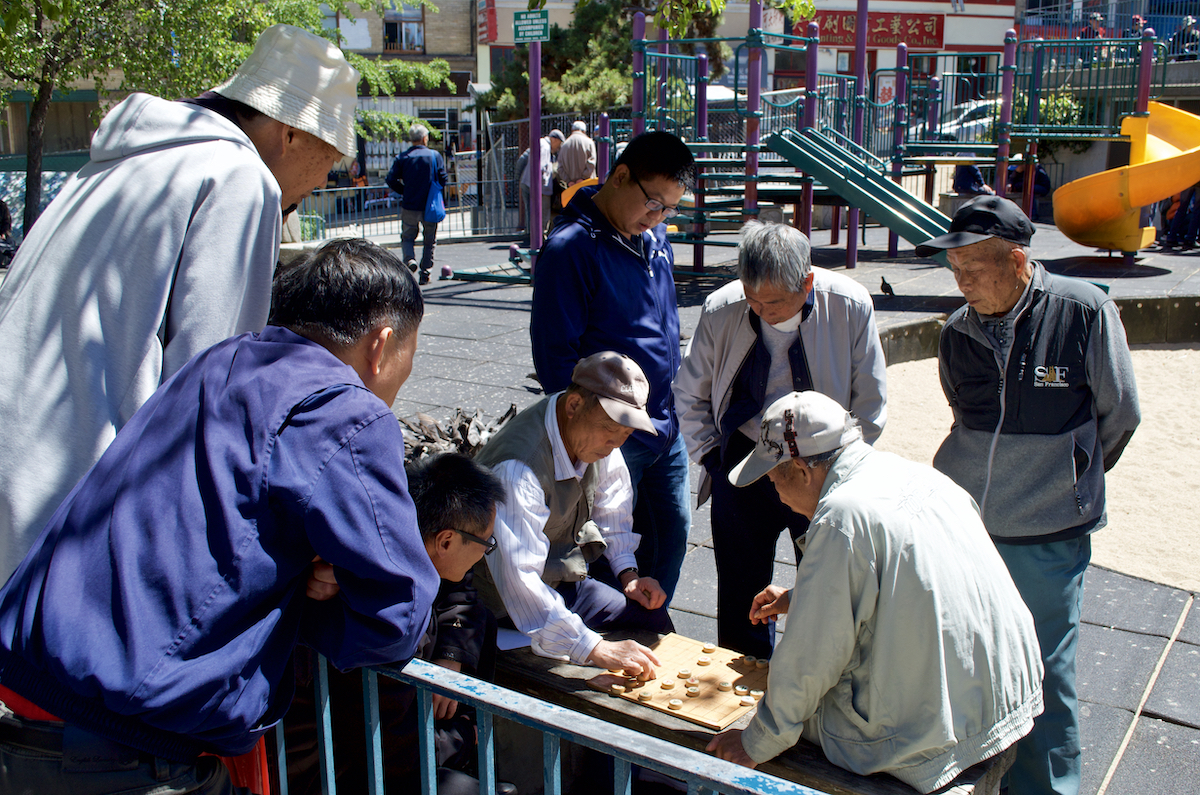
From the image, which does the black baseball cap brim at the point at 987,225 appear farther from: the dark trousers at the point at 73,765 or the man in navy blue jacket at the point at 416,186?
the man in navy blue jacket at the point at 416,186

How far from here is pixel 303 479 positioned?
1402mm

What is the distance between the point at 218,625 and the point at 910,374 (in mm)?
8159

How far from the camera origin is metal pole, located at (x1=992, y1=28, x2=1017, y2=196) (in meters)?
12.5

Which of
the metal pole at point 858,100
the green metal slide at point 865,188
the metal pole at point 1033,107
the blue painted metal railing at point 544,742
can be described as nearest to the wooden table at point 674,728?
the blue painted metal railing at point 544,742

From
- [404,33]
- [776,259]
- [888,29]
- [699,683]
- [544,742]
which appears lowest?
[699,683]

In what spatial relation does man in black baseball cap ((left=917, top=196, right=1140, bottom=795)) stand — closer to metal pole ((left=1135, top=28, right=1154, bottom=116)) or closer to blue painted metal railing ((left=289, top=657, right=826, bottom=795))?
blue painted metal railing ((left=289, top=657, right=826, bottom=795))

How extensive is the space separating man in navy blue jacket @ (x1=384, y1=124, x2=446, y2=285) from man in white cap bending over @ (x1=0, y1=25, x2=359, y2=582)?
32.8 feet

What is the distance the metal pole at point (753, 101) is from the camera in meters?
10.8

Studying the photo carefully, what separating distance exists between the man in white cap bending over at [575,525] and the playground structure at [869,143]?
337 inches

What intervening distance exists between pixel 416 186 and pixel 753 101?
4093 mm

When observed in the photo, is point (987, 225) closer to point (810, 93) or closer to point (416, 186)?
point (810, 93)

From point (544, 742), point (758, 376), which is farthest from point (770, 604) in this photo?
point (544, 742)

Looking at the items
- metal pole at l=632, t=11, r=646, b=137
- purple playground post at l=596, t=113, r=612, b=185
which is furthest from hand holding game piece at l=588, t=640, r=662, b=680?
purple playground post at l=596, t=113, r=612, b=185

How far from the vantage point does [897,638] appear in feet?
6.56
